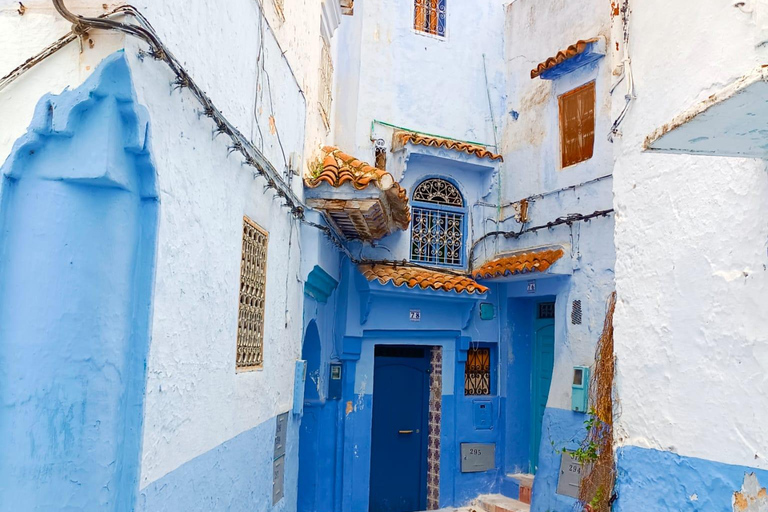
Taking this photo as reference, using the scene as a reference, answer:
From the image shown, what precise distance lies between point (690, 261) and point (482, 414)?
709cm

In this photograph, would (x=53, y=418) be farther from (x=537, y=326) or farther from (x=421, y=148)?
(x=537, y=326)

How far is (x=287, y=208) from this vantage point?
6.53 meters

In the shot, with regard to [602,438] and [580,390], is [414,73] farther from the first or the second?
[602,438]

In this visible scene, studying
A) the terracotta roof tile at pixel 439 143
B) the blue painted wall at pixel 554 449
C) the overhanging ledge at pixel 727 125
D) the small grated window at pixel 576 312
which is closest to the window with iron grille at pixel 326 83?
the terracotta roof tile at pixel 439 143

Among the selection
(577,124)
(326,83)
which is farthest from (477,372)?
(326,83)

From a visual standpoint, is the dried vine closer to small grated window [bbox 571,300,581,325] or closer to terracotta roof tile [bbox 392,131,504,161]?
small grated window [bbox 571,300,581,325]

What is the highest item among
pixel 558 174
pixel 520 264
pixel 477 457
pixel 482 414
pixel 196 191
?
pixel 558 174

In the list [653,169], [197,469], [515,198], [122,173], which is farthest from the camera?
[515,198]

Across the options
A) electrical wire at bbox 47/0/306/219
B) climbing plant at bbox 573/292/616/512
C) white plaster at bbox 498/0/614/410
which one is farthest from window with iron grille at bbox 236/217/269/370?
white plaster at bbox 498/0/614/410

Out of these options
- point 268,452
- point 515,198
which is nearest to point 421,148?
point 515,198

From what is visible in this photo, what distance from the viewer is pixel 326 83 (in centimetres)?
942

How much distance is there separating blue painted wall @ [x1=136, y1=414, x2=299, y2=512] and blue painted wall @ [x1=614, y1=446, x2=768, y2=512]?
2.68 m

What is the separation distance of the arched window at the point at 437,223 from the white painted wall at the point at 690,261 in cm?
600

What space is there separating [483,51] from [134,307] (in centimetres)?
964
